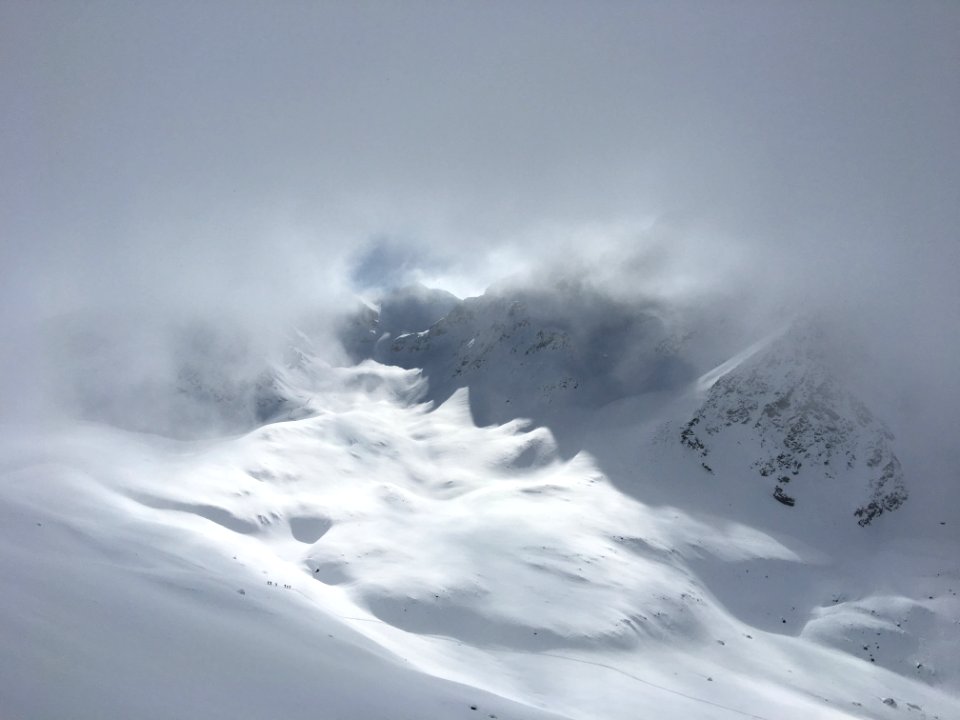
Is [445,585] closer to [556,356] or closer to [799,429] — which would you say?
[799,429]

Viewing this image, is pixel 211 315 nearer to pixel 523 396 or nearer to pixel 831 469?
pixel 523 396

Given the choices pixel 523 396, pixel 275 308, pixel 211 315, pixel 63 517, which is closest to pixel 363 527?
pixel 63 517

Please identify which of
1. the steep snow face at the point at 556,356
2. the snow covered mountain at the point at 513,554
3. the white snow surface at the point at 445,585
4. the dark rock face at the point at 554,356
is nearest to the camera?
the white snow surface at the point at 445,585

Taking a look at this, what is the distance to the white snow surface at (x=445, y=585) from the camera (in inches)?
373

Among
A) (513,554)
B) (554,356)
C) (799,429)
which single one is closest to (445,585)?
(513,554)

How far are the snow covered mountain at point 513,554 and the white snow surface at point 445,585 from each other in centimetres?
13

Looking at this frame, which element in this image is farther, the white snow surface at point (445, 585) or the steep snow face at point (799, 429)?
the steep snow face at point (799, 429)

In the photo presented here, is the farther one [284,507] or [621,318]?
[621,318]

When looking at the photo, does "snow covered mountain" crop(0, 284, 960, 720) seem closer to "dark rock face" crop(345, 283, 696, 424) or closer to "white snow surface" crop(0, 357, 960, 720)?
"white snow surface" crop(0, 357, 960, 720)

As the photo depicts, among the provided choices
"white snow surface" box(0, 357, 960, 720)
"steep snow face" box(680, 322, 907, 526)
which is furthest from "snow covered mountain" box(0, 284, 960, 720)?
"steep snow face" box(680, 322, 907, 526)

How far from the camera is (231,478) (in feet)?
142

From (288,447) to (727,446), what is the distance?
41.2 m

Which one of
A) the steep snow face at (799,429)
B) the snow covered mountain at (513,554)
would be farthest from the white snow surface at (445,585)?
the steep snow face at (799,429)

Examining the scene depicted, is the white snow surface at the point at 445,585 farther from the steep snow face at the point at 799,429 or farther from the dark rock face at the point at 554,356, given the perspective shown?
the dark rock face at the point at 554,356
